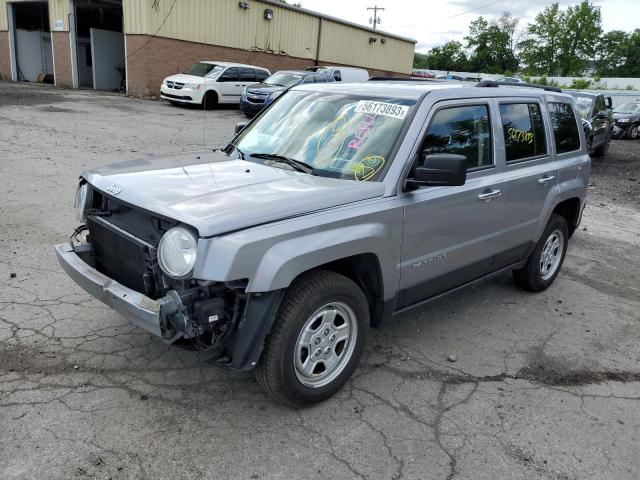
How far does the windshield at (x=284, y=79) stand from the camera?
19080mm

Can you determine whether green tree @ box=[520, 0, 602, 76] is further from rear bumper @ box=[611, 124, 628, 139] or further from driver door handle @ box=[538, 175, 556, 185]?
driver door handle @ box=[538, 175, 556, 185]

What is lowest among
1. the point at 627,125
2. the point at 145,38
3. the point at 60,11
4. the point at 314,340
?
the point at 314,340

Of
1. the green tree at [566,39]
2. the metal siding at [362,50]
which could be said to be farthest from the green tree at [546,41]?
the metal siding at [362,50]

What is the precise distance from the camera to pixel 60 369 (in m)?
3.49

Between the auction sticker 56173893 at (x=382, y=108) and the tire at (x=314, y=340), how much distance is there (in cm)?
127

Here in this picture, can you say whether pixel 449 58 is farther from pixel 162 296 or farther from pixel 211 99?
pixel 162 296

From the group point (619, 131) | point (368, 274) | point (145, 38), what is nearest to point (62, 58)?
point (145, 38)

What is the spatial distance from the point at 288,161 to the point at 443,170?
1.13 metres

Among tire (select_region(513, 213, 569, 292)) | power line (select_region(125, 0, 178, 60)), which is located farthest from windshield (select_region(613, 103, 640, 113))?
tire (select_region(513, 213, 569, 292))

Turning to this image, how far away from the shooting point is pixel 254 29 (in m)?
26.0

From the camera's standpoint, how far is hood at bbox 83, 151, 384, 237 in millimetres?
2834

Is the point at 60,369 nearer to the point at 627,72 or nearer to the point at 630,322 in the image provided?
the point at 630,322

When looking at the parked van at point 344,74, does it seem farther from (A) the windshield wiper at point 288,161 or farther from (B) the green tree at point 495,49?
(B) the green tree at point 495,49

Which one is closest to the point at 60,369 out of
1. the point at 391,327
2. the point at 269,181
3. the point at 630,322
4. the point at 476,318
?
the point at 269,181
